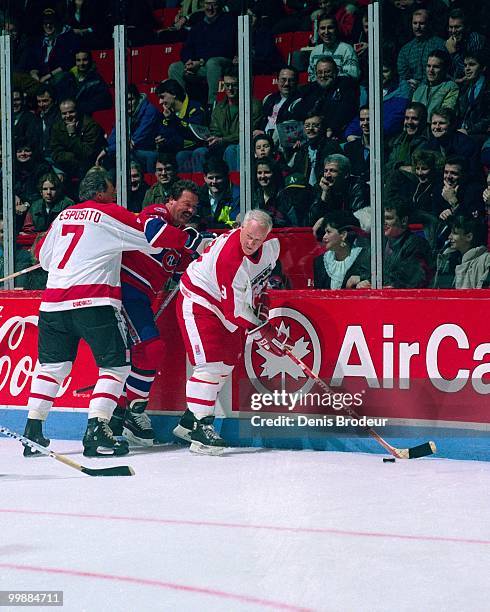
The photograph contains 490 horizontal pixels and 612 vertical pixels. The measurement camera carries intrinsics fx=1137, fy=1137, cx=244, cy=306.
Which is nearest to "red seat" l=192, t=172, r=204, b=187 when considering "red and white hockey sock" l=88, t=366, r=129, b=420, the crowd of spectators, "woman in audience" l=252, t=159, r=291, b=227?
the crowd of spectators

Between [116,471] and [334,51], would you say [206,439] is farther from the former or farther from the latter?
[334,51]

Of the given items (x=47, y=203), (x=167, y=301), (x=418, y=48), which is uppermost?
(x=418, y=48)

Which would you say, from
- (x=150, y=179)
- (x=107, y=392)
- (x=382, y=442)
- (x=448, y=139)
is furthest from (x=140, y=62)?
(x=382, y=442)

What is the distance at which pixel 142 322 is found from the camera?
5727 millimetres

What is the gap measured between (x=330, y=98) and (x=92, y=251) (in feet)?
7.04

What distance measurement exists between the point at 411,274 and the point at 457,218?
18.9 inches

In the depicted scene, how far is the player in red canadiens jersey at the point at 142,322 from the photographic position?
5.65 metres

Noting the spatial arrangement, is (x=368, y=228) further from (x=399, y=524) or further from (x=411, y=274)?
(x=399, y=524)

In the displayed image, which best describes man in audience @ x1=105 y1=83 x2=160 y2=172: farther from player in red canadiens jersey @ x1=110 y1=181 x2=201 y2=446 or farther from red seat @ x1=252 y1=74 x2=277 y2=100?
player in red canadiens jersey @ x1=110 y1=181 x2=201 y2=446

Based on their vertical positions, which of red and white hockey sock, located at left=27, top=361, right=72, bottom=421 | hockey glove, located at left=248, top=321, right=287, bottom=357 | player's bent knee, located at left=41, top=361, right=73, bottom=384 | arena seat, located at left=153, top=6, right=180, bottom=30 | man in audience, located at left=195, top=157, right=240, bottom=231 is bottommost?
red and white hockey sock, located at left=27, top=361, right=72, bottom=421

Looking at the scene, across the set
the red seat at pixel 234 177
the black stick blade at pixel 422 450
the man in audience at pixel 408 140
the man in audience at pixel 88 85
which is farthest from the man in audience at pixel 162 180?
the black stick blade at pixel 422 450

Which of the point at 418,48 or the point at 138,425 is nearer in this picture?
the point at 138,425

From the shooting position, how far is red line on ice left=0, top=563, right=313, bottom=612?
2.61 meters

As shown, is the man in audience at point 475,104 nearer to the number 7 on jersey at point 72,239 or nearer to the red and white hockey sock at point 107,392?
the number 7 on jersey at point 72,239
